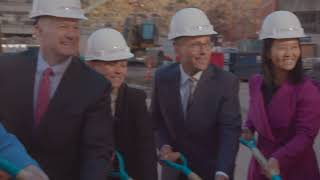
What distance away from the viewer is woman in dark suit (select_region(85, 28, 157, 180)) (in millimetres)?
3898

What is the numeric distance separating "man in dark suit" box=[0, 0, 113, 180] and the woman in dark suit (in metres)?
0.52

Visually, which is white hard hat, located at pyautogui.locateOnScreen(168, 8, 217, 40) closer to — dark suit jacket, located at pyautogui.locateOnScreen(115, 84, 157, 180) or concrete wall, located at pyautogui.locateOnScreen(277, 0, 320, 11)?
dark suit jacket, located at pyautogui.locateOnScreen(115, 84, 157, 180)

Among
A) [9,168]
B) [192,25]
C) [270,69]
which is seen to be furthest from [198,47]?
[9,168]

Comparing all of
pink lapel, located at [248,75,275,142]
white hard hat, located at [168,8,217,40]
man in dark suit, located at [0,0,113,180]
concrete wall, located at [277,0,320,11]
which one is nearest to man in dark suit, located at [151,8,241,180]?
white hard hat, located at [168,8,217,40]

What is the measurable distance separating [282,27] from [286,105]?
18.3 inches

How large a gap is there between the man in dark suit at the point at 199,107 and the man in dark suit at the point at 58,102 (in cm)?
104

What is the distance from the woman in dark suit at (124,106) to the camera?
3.90 metres

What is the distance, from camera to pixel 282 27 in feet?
14.4

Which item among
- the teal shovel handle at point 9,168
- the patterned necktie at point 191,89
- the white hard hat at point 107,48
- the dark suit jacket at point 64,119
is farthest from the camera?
the patterned necktie at point 191,89

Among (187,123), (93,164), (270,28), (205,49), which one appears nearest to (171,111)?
(187,123)

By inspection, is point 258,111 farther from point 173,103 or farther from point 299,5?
point 299,5

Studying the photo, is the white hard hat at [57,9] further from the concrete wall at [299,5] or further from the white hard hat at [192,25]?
the concrete wall at [299,5]

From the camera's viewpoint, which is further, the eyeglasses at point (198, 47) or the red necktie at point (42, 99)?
the eyeglasses at point (198, 47)

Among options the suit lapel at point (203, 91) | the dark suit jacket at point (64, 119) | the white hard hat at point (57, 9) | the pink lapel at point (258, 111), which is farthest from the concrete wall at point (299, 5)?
the dark suit jacket at point (64, 119)
